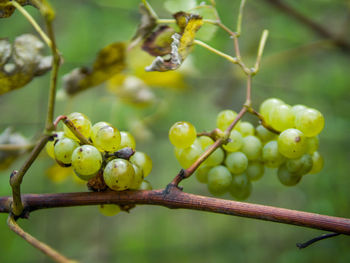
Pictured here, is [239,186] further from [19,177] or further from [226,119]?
[19,177]

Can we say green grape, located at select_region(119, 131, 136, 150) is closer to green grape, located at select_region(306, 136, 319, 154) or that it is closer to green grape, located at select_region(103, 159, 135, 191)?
green grape, located at select_region(103, 159, 135, 191)

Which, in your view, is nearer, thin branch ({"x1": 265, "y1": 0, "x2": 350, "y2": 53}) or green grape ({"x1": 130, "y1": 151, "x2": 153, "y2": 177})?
green grape ({"x1": 130, "y1": 151, "x2": 153, "y2": 177})

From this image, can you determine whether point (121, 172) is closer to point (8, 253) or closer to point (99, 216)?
point (8, 253)

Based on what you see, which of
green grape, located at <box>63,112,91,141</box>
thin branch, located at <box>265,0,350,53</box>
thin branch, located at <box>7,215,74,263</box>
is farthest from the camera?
thin branch, located at <box>265,0,350,53</box>

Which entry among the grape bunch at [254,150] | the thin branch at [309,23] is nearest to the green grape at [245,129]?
the grape bunch at [254,150]

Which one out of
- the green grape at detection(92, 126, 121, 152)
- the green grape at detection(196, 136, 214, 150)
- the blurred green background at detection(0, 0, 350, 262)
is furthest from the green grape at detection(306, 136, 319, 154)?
the blurred green background at detection(0, 0, 350, 262)

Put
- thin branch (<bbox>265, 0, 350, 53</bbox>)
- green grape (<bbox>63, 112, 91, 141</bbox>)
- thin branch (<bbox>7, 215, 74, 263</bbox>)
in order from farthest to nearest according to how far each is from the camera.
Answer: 1. thin branch (<bbox>265, 0, 350, 53</bbox>)
2. green grape (<bbox>63, 112, 91, 141</bbox>)
3. thin branch (<bbox>7, 215, 74, 263</bbox>)

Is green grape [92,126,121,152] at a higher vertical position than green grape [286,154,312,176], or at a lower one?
higher

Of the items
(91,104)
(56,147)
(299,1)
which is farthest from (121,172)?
(299,1)
